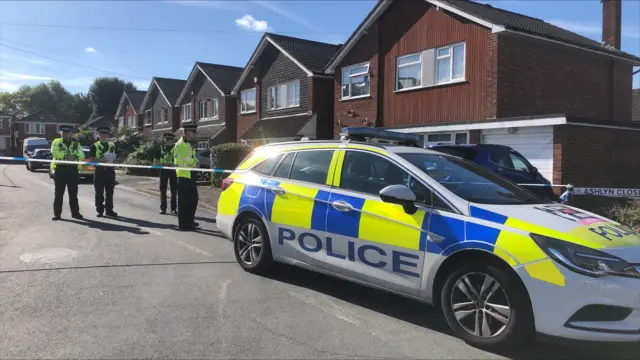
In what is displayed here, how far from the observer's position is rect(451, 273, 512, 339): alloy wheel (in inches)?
147

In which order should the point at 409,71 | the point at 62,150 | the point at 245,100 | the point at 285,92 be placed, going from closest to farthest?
the point at 62,150 < the point at 409,71 < the point at 285,92 < the point at 245,100

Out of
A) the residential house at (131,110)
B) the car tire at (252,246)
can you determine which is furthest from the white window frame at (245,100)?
the car tire at (252,246)

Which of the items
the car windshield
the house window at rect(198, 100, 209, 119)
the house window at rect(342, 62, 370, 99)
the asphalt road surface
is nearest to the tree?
the house window at rect(198, 100, 209, 119)

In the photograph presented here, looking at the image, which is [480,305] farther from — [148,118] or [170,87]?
[148,118]

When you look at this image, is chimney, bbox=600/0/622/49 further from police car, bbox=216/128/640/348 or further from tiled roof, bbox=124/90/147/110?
tiled roof, bbox=124/90/147/110

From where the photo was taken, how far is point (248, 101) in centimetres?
2859

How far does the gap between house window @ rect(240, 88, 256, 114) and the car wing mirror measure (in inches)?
955

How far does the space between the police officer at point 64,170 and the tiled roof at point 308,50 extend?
14.1m

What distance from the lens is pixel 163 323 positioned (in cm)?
433

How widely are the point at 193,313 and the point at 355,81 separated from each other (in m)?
16.9

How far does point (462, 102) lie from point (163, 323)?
44.3 feet

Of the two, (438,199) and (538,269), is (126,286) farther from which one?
(538,269)

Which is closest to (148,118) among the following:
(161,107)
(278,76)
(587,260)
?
(161,107)

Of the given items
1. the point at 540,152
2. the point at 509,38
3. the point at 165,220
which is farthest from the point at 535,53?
the point at 165,220
